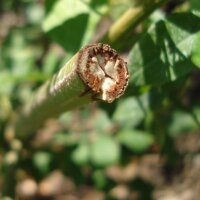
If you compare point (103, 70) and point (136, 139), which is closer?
point (103, 70)

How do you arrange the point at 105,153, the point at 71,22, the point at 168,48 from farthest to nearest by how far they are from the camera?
1. the point at 105,153
2. the point at 71,22
3. the point at 168,48

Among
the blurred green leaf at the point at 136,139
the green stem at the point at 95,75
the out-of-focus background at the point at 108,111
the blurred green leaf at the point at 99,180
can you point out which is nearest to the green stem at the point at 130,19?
the out-of-focus background at the point at 108,111

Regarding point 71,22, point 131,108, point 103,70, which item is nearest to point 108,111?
point 131,108

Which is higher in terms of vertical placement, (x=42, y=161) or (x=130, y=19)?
(x=42, y=161)

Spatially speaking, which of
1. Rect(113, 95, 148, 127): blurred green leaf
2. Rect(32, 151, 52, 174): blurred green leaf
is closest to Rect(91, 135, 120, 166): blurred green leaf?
Rect(32, 151, 52, 174): blurred green leaf

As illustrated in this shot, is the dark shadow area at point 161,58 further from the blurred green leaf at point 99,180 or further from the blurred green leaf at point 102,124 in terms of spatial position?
the blurred green leaf at point 99,180

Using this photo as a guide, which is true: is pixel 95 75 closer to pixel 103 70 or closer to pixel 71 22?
pixel 103 70
